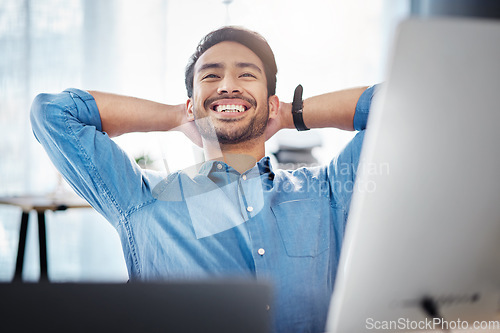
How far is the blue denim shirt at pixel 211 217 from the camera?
101 cm

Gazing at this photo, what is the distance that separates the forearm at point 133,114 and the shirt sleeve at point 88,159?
0.10 meters

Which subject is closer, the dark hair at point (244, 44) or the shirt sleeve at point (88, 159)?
the shirt sleeve at point (88, 159)

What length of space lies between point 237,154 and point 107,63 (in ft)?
3.99

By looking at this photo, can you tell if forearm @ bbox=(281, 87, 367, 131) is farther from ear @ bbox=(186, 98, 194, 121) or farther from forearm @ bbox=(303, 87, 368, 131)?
ear @ bbox=(186, 98, 194, 121)

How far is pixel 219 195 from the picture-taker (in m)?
1.10

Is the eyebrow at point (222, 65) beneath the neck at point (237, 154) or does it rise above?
above

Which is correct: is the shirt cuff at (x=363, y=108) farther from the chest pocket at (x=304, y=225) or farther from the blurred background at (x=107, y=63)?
the blurred background at (x=107, y=63)

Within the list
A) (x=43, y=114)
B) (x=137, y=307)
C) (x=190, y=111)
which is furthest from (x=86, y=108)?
(x=137, y=307)

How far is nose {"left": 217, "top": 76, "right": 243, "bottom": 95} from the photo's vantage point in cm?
123

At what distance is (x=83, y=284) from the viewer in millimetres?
349

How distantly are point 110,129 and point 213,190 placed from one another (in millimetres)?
336

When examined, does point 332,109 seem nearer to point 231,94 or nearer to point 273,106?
point 273,106

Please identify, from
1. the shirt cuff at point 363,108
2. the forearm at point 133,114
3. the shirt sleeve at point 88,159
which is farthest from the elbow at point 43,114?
the shirt cuff at point 363,108

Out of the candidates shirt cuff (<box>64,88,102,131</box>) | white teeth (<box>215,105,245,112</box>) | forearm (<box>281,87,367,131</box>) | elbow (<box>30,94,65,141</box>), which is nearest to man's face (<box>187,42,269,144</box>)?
white teeth (<box>215,105,245,112</box>)
